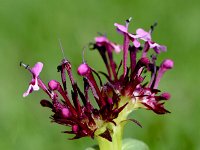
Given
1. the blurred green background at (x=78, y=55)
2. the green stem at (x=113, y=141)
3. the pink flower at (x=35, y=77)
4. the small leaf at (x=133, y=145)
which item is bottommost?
the green stem at (x=113, y=141)

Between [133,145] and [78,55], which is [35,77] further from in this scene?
[78,55]

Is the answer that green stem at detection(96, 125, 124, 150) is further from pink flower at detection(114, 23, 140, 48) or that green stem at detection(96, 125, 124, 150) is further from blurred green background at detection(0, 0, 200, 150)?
blurred green background at detection(0, 0, 200, 150)

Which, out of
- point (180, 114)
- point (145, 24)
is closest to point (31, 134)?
point (180, 114)

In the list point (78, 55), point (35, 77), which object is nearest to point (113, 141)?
point (35, 77)

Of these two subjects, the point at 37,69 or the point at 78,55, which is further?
the point at 78,55

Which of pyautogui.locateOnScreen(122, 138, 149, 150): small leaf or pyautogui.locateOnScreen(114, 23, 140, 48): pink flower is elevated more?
pyautogui.locateOnScreen(114, 23, 140, 48): pink flower

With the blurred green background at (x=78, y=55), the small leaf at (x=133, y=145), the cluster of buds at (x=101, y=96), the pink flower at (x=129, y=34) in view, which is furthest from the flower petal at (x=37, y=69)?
the blurred green background at (x=78, y=55)

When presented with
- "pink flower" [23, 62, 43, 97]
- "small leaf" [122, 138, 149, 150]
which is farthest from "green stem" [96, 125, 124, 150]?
"pink flower" [23, 62, 43, 97]

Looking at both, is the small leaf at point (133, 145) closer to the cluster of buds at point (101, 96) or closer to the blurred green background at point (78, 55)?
the cluster of buds at point (101, 96)
